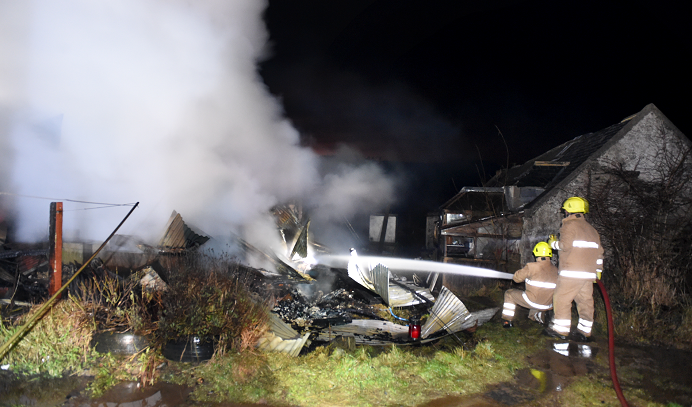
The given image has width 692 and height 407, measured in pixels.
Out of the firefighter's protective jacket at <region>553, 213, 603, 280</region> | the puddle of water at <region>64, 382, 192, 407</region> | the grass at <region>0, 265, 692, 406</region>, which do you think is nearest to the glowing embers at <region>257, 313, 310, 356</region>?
the grass at <region>0, 265, 692, 406</region>

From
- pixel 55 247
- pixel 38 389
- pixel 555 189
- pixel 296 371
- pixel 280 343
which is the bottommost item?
pixel 38 389

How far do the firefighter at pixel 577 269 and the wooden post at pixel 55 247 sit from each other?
688cm

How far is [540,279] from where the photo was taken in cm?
557

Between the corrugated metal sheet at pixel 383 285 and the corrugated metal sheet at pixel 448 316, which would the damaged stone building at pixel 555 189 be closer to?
the corrugated metal sheet at pixel 383 285

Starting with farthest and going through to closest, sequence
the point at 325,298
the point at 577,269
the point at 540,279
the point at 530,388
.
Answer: the point at 325,298 < the point at 540,279 < the point at 577,269 < the point at 530,388

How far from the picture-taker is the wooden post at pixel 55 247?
5.14 meters

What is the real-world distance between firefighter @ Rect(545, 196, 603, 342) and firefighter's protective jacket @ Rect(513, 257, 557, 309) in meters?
0.38

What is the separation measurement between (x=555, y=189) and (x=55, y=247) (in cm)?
1019

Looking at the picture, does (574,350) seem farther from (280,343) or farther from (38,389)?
(38,389)

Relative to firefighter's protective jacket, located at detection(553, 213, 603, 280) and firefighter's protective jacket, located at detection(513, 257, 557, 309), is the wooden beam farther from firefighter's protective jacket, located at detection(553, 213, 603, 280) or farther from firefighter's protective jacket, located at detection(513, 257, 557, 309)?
firefighter's protective jacket, located at detection(553, 213, 603, 280)

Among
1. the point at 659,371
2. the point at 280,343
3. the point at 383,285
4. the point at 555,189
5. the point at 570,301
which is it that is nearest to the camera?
the point at 659,371

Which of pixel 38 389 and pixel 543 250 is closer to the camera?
pixel 38 389

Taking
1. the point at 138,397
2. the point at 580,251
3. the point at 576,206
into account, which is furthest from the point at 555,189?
the point at 138,397

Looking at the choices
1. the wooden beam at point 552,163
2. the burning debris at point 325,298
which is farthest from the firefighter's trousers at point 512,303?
the wooden beam at point 552,163
